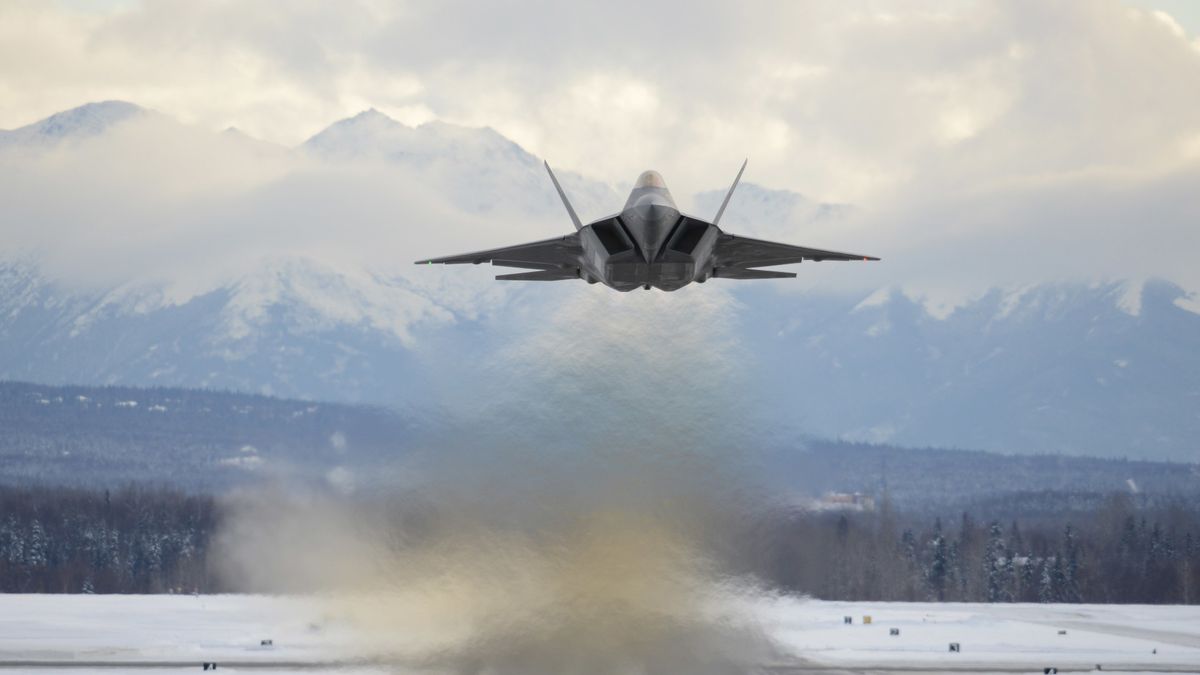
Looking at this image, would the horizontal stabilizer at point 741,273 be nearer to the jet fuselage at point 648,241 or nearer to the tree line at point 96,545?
the jet fuselage at point 648,241

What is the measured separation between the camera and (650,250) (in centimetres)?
3050

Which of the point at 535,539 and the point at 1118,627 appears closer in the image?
the point at 535,539

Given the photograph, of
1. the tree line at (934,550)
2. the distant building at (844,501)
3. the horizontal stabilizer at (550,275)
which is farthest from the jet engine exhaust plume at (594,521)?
the tree line at (934,550)

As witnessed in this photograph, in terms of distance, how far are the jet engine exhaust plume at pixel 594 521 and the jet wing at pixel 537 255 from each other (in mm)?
9741

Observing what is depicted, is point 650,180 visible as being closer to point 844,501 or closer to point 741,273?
point 741,273

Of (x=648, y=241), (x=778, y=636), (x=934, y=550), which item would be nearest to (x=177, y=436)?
(x=934, y=550)

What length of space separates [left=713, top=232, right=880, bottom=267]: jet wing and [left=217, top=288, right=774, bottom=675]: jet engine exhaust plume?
33.4 ft

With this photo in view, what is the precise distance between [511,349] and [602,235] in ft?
51.5

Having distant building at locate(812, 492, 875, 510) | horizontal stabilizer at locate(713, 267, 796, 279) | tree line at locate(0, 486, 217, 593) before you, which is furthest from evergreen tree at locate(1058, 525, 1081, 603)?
horizontal stabilizer at locate(713, 267, 796, 279)

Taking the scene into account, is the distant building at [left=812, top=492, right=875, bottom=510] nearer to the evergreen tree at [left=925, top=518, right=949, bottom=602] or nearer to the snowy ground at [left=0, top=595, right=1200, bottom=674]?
the snowy ground at [left=0, top=595, right=1200, bottom=674]

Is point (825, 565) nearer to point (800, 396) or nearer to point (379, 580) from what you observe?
point (800, 396)

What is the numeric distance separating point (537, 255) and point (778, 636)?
2964 centimetres

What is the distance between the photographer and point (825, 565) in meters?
47.8

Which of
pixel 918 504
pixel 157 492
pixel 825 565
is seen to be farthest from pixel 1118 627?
pixel 157 492
